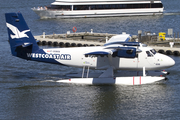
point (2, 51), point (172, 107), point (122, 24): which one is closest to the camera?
point (172, 107)

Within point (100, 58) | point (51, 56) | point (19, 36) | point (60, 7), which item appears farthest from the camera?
point (60, 7)

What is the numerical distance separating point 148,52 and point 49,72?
1092 cm

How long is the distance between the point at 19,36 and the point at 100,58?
8.01m

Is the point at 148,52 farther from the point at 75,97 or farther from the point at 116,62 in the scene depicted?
the point at 75,97

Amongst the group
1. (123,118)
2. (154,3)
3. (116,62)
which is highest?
(154,3)

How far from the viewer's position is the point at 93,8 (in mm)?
94500

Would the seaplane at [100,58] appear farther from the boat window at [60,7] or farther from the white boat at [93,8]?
the boat window at [60,7]

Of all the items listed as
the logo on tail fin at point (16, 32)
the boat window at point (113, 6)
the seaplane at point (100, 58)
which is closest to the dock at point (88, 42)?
the seaplane at point (100, 58)

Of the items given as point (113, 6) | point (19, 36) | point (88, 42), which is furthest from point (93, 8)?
point (19, 36)

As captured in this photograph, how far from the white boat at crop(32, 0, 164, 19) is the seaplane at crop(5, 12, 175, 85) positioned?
2373 inches

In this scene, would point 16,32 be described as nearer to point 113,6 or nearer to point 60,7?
point 60,7

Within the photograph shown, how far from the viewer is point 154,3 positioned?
9706 centimetres

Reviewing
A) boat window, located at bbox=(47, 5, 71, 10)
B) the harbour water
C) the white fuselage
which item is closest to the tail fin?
the white fuselage

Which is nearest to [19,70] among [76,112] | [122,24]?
[76,112]
